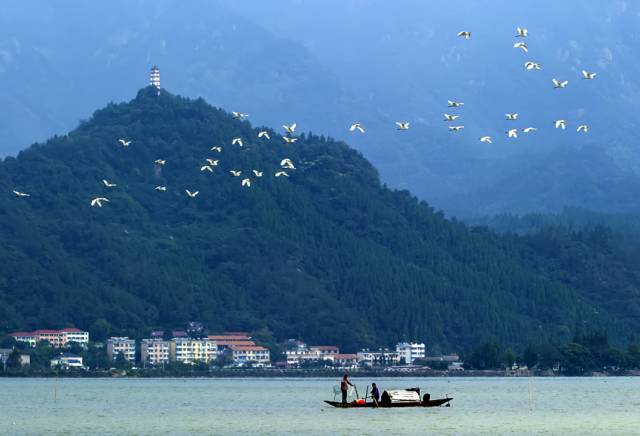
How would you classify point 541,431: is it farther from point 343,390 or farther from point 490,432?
point 343,390

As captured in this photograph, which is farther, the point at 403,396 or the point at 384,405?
the point at 403,396

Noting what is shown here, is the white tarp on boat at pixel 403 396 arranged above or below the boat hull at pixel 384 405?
above

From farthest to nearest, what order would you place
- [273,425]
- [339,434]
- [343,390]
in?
[343,390]
[273,425]
[339,434]

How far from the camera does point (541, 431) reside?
157250 millimetres

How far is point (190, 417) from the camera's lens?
18012 cm

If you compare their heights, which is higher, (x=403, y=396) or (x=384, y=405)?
(x=403, y=396)

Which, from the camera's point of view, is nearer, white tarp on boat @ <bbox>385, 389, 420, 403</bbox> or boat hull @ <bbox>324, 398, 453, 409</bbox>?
boat hull @ <bbox>324, 398, 453, 409</bbox>

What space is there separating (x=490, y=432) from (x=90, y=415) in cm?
4431

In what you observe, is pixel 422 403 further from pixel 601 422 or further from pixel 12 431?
pixel 12 431

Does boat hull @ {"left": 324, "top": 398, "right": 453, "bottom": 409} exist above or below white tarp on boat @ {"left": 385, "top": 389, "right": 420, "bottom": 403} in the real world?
below

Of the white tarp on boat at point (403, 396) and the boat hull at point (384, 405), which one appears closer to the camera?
the boat hull at point (384, 405)

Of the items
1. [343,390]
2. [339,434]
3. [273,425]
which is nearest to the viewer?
[339,434]

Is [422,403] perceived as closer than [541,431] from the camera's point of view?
No

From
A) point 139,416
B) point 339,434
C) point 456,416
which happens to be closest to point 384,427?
point 339,434
